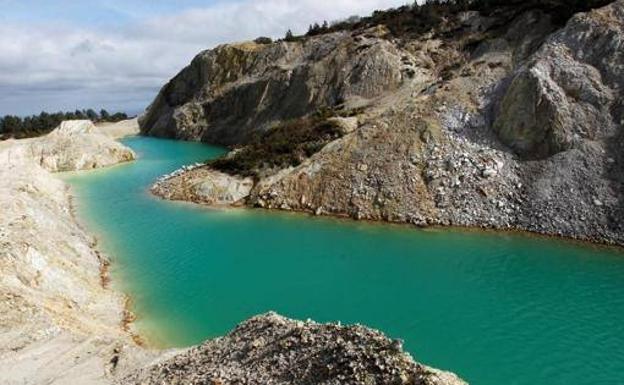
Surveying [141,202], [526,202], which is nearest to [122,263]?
[141,202]

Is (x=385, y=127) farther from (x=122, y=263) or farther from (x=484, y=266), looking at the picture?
(x=122, y=263)

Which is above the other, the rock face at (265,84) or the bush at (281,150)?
the rock face at (265,84)

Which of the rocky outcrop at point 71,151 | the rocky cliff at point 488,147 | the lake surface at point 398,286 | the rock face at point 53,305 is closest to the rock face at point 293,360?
the rock face at point 53,305

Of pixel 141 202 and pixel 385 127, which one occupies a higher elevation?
pixel 385 127

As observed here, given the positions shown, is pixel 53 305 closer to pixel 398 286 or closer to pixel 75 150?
pixel 398 286

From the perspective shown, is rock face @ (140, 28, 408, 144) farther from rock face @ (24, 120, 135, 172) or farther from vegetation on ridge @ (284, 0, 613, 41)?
rock face @ (24, 120, 135, 172)

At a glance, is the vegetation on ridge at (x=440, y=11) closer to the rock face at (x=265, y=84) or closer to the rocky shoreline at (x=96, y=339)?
the rock face at (x=265, y=84)
